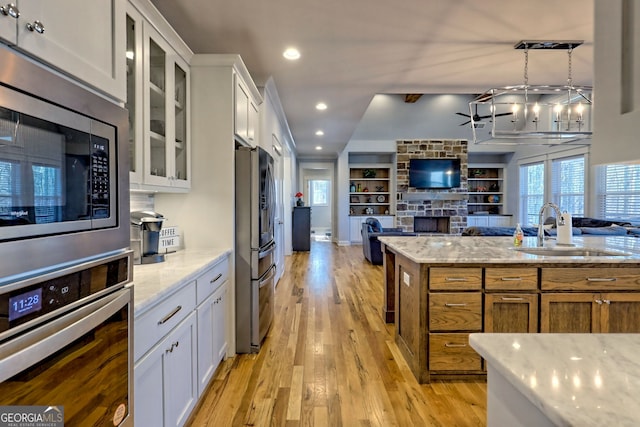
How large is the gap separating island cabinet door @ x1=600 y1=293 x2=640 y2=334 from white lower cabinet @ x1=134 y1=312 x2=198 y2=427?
2.63 metres

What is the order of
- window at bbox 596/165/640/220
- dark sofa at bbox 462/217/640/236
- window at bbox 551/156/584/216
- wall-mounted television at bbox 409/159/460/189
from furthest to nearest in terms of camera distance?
wall-mounted television at bbox 409/159/460/189
window at bbox 551/156/584/216
window at bbox 596/165/640/220
dark sofa at bbox 462/217/640/236

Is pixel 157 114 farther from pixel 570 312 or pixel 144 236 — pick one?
pixel 570 312

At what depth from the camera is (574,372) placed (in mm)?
711

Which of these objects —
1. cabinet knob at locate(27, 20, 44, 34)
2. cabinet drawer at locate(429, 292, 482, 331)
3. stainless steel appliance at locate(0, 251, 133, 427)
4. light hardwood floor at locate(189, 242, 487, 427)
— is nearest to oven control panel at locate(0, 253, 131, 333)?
stainless steel appliance at locate(0, 251, 133, 427)

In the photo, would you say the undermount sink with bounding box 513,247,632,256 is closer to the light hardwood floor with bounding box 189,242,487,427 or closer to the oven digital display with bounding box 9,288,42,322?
the light hardwood floor with bounding box 189,242,487,427

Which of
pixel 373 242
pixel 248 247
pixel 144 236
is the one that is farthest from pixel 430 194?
pixel 144 236

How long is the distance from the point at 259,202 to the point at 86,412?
2001 millimetres

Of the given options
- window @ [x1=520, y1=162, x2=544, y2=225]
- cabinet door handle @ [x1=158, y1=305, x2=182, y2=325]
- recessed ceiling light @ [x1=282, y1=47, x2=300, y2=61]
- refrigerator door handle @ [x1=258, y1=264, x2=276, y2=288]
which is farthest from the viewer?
window @ [x1=520, y1=162, x2=544, y2=225]

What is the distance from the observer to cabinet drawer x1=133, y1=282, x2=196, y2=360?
4.26 ft

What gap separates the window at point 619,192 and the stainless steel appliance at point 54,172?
25.8ft

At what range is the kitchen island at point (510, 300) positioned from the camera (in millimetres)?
2309

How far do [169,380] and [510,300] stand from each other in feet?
6.96

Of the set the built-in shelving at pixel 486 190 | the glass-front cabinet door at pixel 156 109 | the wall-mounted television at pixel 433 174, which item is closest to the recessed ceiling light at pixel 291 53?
the glass-front cabinet door at pixel 156 109

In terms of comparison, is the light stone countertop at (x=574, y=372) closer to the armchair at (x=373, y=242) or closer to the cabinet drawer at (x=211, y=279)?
the cabinet drawer at (x=211, y=279)
